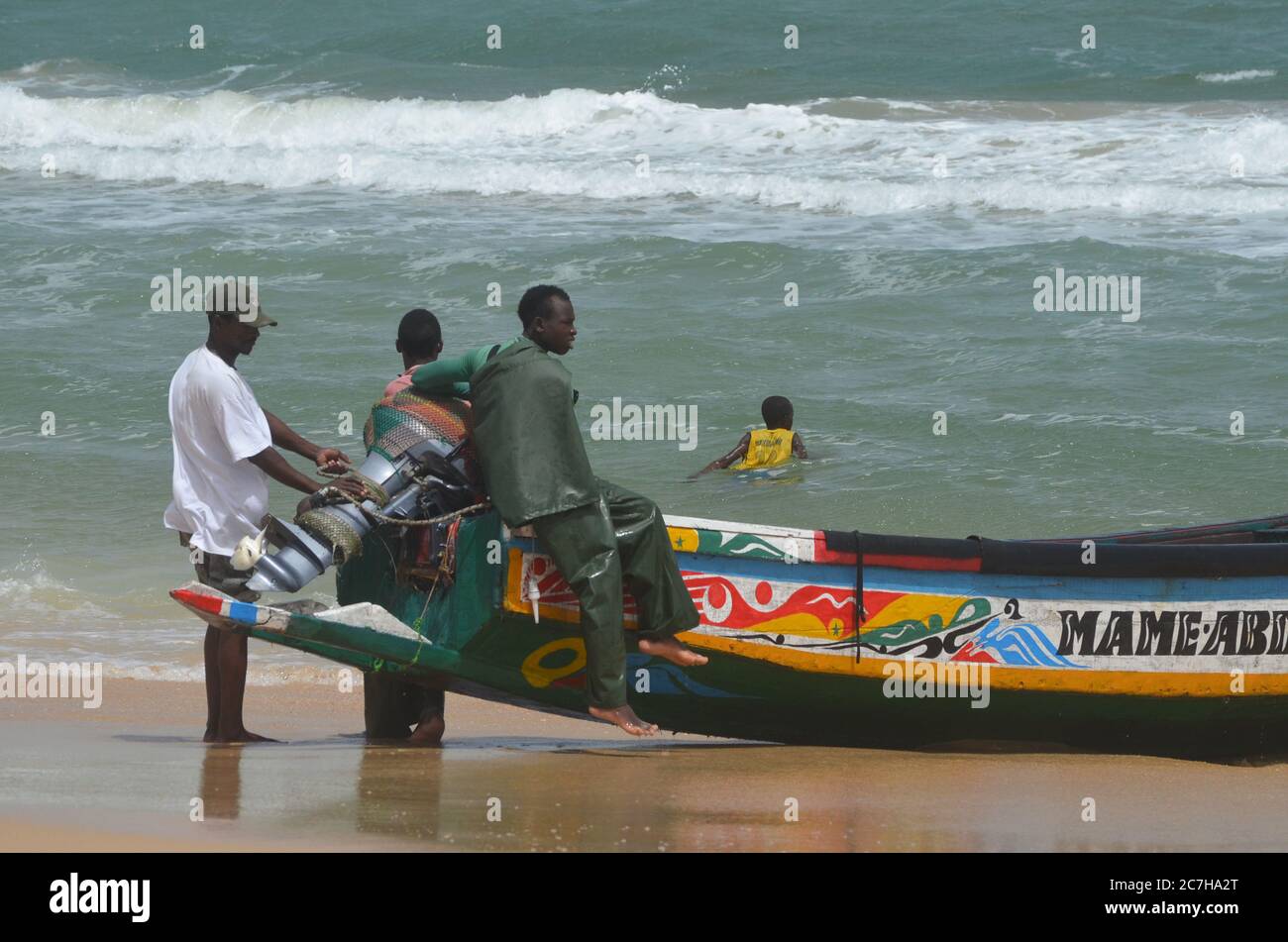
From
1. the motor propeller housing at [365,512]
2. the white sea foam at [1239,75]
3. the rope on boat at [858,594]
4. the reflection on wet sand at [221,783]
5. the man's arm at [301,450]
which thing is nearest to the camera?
the reflection on wet sand at [221,783]

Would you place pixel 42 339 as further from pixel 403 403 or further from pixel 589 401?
pixel 403 403

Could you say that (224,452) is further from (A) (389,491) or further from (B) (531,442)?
(B) (531,442)

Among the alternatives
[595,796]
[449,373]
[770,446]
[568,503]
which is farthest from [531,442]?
[770,446]

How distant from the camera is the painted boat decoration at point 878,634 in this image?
539 cm

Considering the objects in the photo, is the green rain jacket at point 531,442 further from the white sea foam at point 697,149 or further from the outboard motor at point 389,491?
the white sea foam at point 697,149

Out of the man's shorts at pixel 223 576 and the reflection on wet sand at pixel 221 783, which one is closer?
the reflection on wet sand at pixel 221 783

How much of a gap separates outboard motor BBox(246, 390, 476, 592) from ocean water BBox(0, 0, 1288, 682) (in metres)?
2.40

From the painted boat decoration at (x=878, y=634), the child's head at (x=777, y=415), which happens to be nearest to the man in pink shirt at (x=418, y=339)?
the painted boat decoration at (x=878, y=634)

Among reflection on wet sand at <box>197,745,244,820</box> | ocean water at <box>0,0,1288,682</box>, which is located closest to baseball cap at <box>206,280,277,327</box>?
reflection on wet sand at <box>197,745,244,820</box>

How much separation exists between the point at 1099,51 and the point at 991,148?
6.15 metres

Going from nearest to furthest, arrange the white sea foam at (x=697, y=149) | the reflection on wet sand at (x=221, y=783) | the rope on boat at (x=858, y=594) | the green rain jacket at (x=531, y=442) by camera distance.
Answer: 1. the reflection on wet sand at (x=221, y=783)
2. the green rain jacket at (x=531, y=442)
3. the rope on boat at (x=858, y=594)
4. the white sea foam at (x=697, y=149)

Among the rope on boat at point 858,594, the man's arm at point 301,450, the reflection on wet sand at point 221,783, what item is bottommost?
the reflection on wet sand at point 221,783
